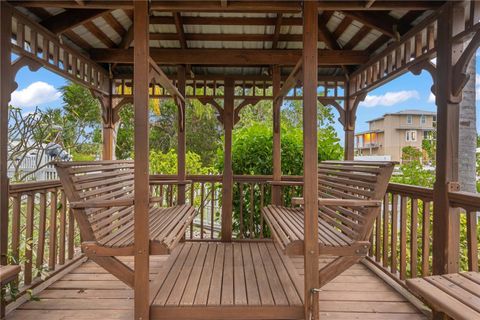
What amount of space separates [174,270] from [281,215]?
1.15 metres

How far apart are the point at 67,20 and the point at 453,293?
387 centimetres

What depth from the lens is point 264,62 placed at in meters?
3.89

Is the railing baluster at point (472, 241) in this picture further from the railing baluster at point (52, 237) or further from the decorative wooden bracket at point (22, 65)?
the decorative wooden bracket at point (22, 65)

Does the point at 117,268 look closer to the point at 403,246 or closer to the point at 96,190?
the point at 96,190

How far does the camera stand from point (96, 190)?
2.52 metres

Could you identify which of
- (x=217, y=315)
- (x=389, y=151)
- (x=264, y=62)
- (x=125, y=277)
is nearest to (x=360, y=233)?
(x=217, y=315)

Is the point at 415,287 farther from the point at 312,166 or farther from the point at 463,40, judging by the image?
the point at 463,40

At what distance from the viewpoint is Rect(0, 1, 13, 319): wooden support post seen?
8.04ft

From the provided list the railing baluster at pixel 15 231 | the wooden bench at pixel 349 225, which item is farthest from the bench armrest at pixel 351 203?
the railing baluster at pixel 15 231

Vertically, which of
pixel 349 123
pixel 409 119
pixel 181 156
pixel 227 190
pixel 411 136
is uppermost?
pixel 409 119

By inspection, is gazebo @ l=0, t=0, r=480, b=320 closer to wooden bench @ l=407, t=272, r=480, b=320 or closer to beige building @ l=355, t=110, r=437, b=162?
Answer: wooden bench @ l=407, t=272, r=480, b=320

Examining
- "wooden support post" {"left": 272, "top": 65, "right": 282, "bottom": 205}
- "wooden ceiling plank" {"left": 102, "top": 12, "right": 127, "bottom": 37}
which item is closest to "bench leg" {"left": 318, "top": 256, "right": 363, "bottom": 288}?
"wooden support post" {"left": 272, "top": 65, "right": 282, "bottom": 205}

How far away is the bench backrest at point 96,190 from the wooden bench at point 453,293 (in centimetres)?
192

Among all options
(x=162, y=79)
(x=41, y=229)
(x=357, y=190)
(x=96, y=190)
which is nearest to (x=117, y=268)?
(x=96, y=190)
